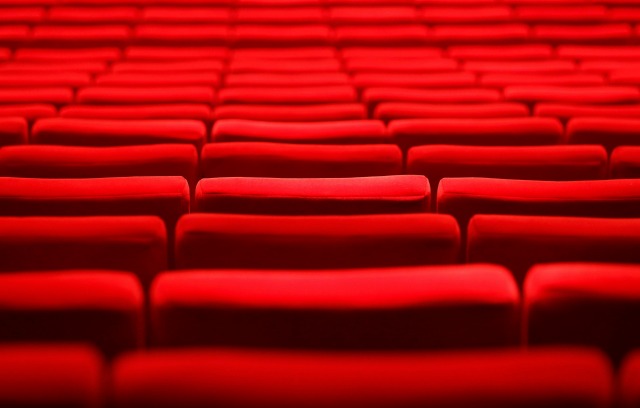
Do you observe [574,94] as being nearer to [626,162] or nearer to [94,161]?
[626,162]

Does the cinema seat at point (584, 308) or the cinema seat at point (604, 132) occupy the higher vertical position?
the cinema seat at point (604, 132)

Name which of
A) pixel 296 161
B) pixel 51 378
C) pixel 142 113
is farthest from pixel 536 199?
pixel 142 113

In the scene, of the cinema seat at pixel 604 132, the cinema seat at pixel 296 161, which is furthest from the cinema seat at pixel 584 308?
the cinema seat at pixel 604 132

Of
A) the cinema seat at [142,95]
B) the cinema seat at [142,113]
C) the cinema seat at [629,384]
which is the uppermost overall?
the cinema seat at [142,95]

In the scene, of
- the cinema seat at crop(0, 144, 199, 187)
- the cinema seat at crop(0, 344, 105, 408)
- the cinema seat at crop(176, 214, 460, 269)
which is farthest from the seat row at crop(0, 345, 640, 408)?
the cinema seat at crop(0, 144, 199, 187)

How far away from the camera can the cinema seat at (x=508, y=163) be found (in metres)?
0.44

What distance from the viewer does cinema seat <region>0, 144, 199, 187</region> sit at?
43cm

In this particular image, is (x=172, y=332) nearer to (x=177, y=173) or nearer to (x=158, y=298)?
(x=158, y=298)

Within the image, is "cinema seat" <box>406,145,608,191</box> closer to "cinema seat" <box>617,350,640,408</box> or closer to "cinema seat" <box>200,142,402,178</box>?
"cinema seat" <box>200,142,402,178</box>

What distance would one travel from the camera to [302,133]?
1.73ft

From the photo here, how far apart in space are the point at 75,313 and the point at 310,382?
0.09m

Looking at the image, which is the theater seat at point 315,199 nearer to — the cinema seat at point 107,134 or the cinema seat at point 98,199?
the cinema seat at point 98,199

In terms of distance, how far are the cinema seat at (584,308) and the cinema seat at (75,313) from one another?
0.47 ft

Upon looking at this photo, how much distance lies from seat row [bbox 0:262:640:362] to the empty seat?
125mm
